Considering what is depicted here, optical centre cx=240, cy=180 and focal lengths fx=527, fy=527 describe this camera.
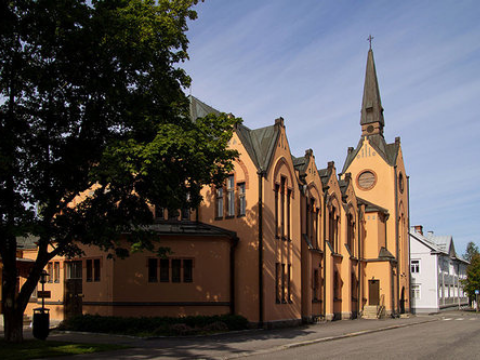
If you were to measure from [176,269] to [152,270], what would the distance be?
3.86 ft

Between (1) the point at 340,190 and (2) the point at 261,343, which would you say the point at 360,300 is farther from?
(2) the point at 261,343

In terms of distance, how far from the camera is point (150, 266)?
23.8 metres

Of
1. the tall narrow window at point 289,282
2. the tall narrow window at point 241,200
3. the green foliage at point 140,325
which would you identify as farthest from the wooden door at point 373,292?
the green foliage at point 140,325

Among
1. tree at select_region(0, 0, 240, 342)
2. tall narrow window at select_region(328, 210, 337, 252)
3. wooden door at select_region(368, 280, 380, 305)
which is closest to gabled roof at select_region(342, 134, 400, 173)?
wooden door at select_region(368, 280, 380, 305)

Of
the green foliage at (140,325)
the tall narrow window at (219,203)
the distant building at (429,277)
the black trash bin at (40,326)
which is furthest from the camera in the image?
the distant building at (429,277)

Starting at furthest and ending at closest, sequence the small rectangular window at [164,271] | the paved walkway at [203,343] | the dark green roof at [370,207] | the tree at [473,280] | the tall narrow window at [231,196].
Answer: the tree at [473,280], the dark green roof at [370,207], the tall narrow window at [231,196], the small rectangular window at [164,271], the paved walkway at [203,343]

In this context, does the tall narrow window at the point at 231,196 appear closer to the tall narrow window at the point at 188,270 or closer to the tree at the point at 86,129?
the tall narrow window at the point at 188,270

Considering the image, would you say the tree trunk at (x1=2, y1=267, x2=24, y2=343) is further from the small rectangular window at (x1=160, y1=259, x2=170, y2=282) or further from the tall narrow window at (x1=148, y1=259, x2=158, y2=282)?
the small rectangular window at (x1=160, y1=259, x2=170, y2=282)

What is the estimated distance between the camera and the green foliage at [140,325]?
21297 millimetres

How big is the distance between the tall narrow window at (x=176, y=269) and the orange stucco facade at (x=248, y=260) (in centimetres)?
5

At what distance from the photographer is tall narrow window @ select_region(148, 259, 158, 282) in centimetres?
2375

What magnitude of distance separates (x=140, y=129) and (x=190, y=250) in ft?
30.1

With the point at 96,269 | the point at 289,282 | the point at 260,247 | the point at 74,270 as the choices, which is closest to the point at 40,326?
the point at 96,269

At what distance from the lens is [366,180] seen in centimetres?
4919
